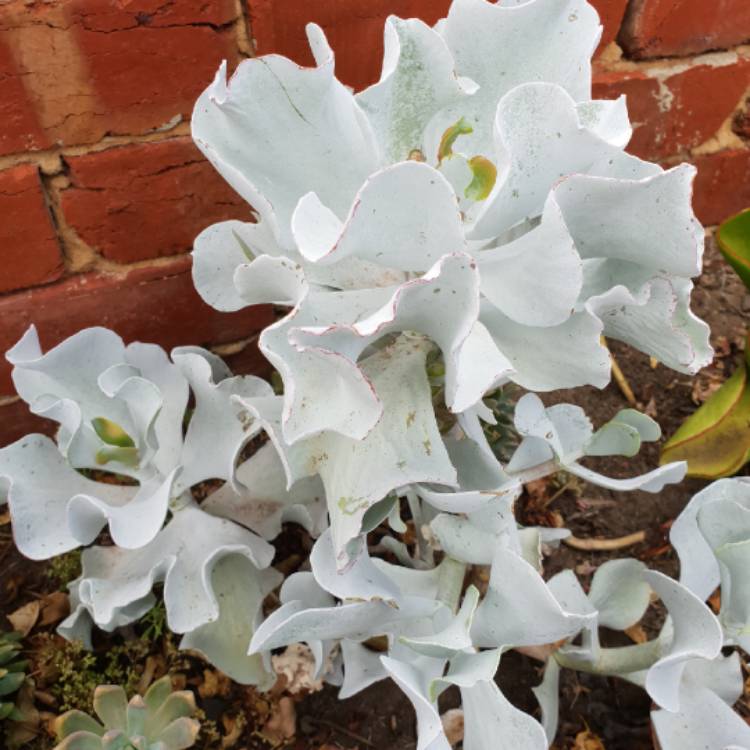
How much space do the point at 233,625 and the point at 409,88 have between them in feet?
1.88

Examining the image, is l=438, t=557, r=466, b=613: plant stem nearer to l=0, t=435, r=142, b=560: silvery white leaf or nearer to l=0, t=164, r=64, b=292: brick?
l=0, t=435, r=142, b=560: silvery white leaf

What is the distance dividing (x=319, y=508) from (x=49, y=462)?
0.92 ft

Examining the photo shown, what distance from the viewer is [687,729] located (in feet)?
2.46

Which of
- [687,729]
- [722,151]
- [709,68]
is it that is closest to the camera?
[687,729]

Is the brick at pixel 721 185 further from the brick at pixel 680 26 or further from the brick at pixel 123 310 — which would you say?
the brick at pixel 123 310

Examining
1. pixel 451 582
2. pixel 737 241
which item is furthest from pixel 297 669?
pixel 737 241

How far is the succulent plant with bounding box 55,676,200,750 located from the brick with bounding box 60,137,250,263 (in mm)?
530

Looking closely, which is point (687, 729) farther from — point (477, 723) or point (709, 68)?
point (709, 68)

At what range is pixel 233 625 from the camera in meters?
0.83

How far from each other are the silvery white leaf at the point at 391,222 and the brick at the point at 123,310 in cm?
60

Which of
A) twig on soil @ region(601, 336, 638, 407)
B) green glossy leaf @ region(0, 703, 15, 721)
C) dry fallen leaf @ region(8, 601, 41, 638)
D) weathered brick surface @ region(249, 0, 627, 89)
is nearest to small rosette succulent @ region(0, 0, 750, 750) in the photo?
green glossy leaf @ region(0, 703, 15, 721)

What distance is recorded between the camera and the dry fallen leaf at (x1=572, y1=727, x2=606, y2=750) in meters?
0.93

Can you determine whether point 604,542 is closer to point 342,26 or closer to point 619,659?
point 619,659

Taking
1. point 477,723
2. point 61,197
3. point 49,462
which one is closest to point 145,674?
point 49,462
